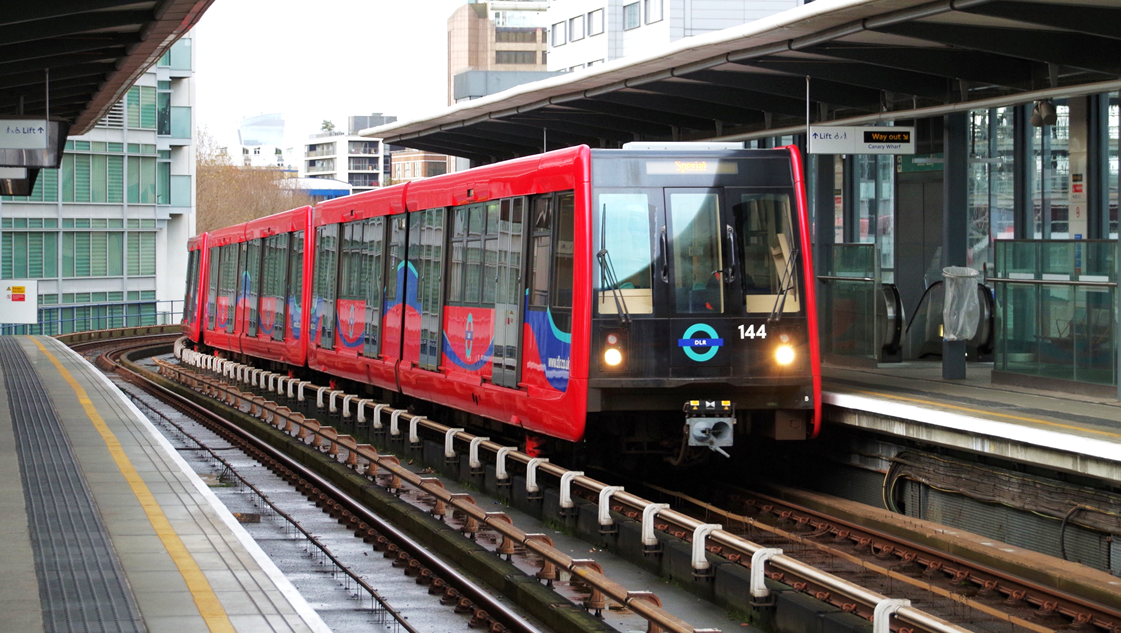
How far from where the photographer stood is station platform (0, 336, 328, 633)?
7.76m

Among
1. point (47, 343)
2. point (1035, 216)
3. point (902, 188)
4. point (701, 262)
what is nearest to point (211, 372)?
point (47, 343)

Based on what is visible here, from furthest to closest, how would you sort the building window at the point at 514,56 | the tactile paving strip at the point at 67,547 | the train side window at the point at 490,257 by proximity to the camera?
the building window at the point at 514,56
the train side window at the point at 490,257
the tactile paving strip at the point at 67,547

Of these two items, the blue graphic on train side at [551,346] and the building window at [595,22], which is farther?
the building window at [595,22]

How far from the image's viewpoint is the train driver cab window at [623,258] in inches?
496

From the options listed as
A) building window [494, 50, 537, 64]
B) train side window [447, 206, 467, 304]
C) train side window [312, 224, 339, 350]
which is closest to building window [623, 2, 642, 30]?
train side window [312, 224, 339, 350]

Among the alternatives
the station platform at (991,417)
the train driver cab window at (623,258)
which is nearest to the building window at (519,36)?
the station platform at (991,417)

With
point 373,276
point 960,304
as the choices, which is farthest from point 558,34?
point 960,304

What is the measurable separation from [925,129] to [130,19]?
10783mm

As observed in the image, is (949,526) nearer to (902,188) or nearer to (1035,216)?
(1035,216)

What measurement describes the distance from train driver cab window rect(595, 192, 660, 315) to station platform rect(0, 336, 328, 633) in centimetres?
382

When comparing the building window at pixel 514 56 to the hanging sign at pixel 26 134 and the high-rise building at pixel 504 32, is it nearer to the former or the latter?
the high-rise building at pixel 504 32

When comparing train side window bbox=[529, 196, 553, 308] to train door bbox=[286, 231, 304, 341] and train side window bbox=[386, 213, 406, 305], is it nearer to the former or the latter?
train side window bbox=[386, 213, 406, 305]

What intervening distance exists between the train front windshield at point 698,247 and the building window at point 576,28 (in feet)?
177

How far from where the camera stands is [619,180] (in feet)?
41.7
